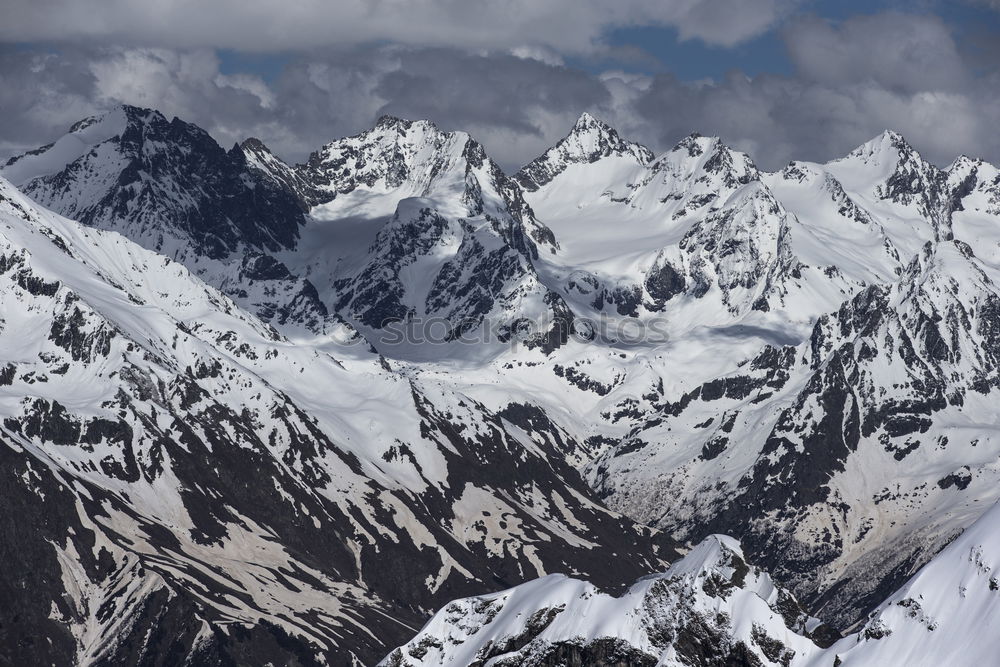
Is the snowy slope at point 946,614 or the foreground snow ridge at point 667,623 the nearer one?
the snowy slope at point 946,614

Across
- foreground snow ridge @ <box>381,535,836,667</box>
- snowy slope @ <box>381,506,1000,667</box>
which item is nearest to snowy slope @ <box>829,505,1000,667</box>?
snowy slope @ <box>381,506,1000,667</box>

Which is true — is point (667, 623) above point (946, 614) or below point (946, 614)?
below

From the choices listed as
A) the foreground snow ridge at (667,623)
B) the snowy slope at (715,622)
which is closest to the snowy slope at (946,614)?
the snowy slope at (715,622)

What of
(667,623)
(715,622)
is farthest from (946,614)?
(667,623)

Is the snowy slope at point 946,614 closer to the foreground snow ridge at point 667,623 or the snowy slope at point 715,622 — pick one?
the snowy slope at point 715,622

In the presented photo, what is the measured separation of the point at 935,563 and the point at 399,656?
53171 millimetres

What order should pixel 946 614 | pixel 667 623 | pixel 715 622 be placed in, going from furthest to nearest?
pixel 667 623
pixel 715 622
pixel 946 614

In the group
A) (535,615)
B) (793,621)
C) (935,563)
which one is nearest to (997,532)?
(935,563)

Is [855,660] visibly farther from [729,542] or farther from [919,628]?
[729,542]

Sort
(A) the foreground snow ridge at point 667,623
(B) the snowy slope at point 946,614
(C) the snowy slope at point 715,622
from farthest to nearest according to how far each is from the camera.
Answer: (A) the foreground snow ridge at point 667,623
(C) the snowy slope at point 715,622
(B) the snowy slope at point 946,614

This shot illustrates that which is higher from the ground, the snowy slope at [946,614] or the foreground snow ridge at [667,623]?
the snowy slope at [946,614]

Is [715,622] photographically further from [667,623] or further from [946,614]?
[946,614]

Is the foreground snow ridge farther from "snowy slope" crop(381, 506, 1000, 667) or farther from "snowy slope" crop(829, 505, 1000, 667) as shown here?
"snowy slope" crop(829, 505, 1000, 667)

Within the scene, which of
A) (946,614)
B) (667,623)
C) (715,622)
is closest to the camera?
(946,614)
